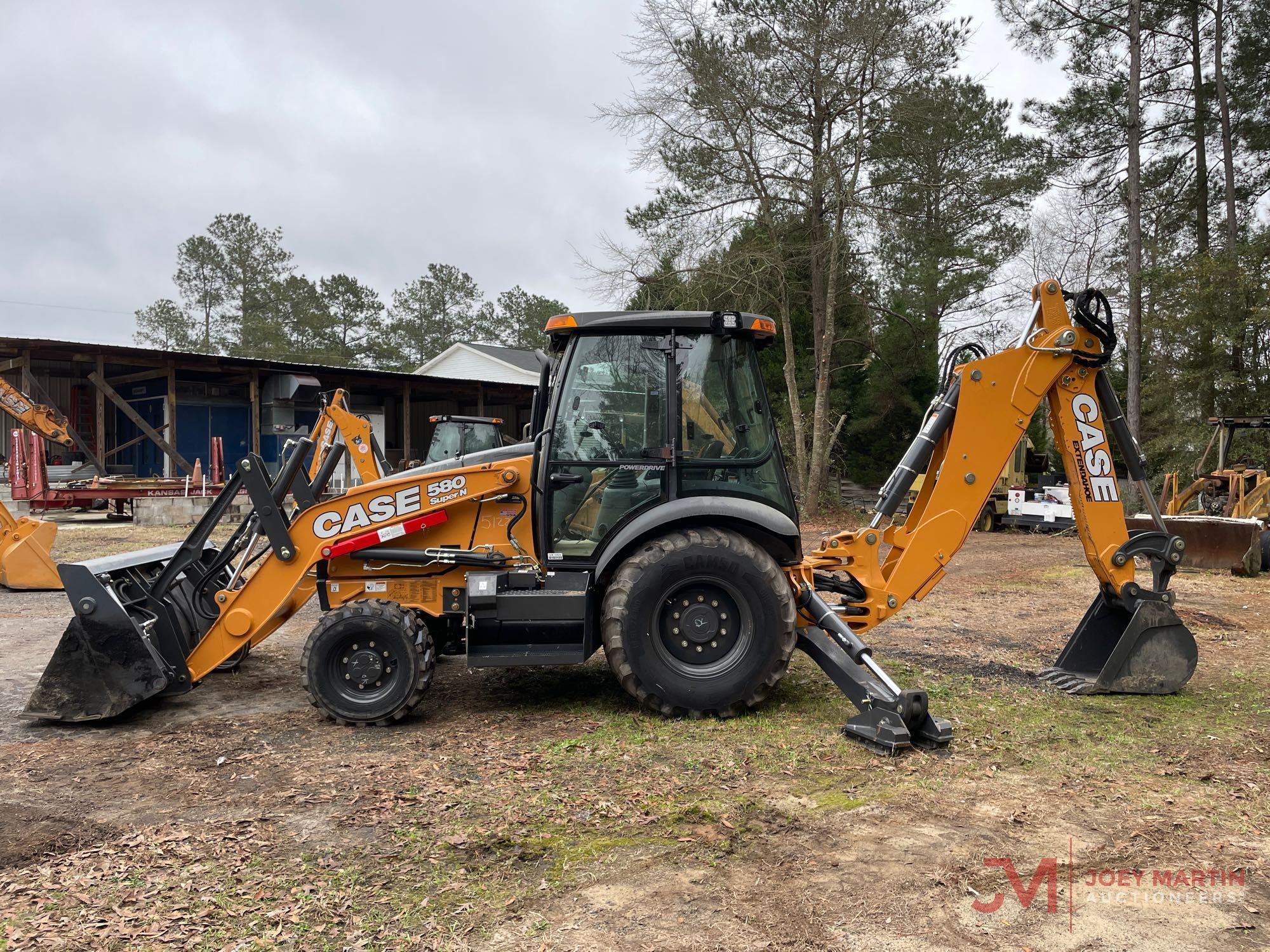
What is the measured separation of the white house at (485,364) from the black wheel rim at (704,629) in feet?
108

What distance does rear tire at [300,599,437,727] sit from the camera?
509 cm

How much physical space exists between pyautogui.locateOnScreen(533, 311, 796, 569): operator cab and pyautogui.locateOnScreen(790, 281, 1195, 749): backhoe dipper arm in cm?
91

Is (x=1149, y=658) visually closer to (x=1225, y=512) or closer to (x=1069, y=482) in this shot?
(x=1069, y=482)

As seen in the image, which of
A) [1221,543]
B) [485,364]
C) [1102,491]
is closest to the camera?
[1102,491]

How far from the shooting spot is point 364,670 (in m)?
5.15

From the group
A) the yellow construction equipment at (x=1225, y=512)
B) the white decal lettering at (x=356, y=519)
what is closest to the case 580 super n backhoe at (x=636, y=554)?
the white decal lettering at (x=356, y=519)

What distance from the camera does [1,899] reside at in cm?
316

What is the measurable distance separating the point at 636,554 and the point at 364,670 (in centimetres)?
165

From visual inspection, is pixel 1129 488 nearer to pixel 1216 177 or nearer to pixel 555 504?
Answer: pixel 1216 177

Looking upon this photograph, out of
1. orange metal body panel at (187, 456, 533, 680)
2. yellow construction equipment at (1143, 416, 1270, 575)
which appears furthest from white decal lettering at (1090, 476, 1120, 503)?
yellow construction equipment at (1143, 416, 1270, 575)

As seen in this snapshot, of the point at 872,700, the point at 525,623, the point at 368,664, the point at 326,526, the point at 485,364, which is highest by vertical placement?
the point at 485,364

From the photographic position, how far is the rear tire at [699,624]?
16.6 ft

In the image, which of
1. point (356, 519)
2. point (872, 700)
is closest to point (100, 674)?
point (356, 519)

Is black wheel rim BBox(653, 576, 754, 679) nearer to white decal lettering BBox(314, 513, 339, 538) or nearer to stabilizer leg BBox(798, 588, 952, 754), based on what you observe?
stabilizer leg BBox(798, 588, 952, 754)
